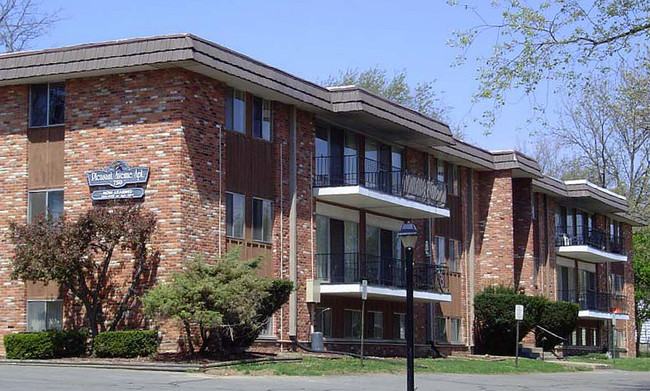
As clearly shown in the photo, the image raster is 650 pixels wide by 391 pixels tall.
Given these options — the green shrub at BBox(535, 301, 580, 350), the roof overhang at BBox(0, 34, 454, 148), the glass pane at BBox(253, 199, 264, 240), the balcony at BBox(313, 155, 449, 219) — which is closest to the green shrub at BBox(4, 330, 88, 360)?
the glass pane at BBox(253, 199, 264, 240)

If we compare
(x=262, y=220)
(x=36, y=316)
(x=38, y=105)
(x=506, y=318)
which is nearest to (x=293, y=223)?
(x=262, y=220)

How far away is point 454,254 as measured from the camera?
158ft

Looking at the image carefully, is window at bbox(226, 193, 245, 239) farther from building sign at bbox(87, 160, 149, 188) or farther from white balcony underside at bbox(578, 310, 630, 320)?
white balcony underside at bbox(578, 310, 630, 320)

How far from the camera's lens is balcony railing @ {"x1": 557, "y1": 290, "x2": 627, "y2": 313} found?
58.4 meters

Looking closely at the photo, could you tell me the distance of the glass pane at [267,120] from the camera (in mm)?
35406

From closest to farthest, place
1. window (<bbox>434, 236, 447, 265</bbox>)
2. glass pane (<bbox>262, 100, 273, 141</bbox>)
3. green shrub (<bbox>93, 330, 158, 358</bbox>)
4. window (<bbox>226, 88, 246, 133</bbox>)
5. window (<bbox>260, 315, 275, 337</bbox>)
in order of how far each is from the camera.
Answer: green shrub (<bbox>93, 330, 158, 358</bbox>) → window (<bbox>226, 88, 246, 133</bbox>) → window (<bbox>260, 315, 275, 337</bbox>) → glass pane (<bbox>262, 100, 273, 141</bbox>) → window (<bbox>434, 236, 447, 265</bbox>)

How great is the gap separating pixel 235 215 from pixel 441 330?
15.8 metres

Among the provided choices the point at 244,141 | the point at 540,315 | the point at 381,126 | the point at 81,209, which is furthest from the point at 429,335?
the point at 81,209

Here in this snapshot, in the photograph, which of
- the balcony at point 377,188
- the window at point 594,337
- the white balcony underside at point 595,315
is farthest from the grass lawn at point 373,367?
the window at point 594,337

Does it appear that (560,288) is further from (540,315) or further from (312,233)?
(312,233)

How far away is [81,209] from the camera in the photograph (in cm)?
3259

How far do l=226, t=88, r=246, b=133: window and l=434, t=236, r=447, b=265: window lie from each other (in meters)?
14.5

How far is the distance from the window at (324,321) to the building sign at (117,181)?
339 inches

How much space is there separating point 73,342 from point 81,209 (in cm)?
393
